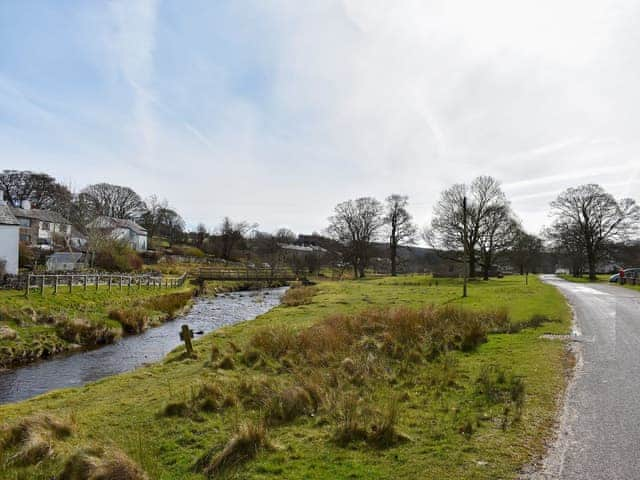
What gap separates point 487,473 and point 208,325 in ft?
75.8

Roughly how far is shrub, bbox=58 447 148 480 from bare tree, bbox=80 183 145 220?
312ft

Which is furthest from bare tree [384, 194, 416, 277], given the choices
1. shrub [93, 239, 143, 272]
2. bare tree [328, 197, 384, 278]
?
shrub [93, 239, 143, 272]

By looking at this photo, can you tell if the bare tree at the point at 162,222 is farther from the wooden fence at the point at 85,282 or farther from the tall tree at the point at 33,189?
the wooden fence at the point at 85,282

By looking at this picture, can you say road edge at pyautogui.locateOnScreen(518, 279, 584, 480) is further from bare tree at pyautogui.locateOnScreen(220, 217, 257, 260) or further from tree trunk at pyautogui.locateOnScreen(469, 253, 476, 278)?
bare tree at pyautogui.locateOnScreen(220, 217, 257, 260)

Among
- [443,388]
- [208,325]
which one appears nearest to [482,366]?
[443,388]

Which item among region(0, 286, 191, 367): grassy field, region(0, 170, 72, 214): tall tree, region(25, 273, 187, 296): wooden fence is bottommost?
region(0, 286, 191, 367): grassy field

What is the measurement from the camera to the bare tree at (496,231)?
52875 mm

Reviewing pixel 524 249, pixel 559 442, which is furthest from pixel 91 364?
pixel 524 249

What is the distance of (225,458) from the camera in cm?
611

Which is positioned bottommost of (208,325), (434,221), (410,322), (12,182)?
(208,325)

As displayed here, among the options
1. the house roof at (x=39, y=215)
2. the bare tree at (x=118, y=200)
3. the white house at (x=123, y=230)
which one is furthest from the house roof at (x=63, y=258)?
the bare tree at (x=118, y=200)

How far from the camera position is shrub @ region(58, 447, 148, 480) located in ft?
18.5

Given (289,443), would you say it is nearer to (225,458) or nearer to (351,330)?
(225,458)

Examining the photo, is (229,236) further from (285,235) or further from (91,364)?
(91,364)
